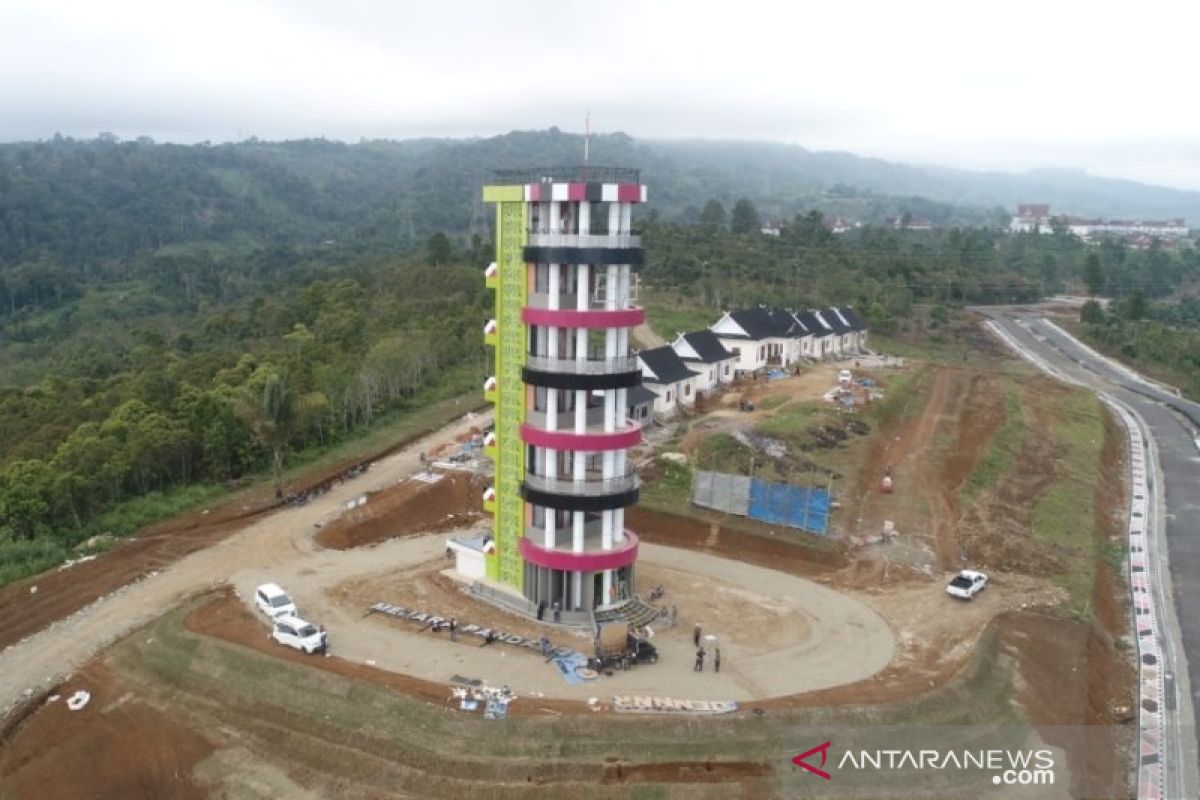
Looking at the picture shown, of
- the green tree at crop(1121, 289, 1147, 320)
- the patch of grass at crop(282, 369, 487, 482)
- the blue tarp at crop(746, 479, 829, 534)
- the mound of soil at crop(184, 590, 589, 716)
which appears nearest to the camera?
the mound of soil at crop(184, 590, 589, 716)

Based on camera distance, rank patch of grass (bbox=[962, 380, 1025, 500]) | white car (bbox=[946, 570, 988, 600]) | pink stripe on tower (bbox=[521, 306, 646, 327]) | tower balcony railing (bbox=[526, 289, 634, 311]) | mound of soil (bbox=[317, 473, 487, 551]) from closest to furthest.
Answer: pink stripe on tower (bbox=[521, 306, 646, 327])
tower balcony railing (bbox=[526, 289, 634, 311])
white car (bbox=[946, 570, 988, 600])
mound of soil (bbox=[317, 473, 487, 551])
patch of grass (bbox=[962, 380, 1025, 500])

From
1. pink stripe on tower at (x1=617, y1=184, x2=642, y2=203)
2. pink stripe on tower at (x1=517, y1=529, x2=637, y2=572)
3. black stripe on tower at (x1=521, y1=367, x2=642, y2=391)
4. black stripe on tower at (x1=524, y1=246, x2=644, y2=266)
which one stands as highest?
pink stripe on tower at (x1=617, y1=184, x2=642, y2=203)

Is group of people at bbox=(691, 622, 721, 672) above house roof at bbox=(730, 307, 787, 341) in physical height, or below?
below

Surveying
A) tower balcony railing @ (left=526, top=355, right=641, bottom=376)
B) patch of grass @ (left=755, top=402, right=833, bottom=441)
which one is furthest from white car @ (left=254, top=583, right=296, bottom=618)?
patch of grass @ (left=755, top=402, right=833, bottom=441)

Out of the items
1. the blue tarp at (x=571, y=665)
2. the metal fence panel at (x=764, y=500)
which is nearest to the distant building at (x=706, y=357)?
the metal fence panel at (x=764, y=500)

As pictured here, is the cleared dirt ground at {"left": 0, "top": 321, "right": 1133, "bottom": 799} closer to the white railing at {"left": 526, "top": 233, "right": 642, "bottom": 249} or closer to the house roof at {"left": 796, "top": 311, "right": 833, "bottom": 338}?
the white railing at {"left": 526, "top": 233, "right": 642, "bottom": 249}

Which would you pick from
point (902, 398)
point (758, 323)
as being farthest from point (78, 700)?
point (758, 323)

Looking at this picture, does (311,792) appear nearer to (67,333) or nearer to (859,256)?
(67,333)

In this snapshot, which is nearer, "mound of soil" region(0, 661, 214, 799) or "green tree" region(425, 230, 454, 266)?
"mound of soil" region(0, 661, 214, 799)
